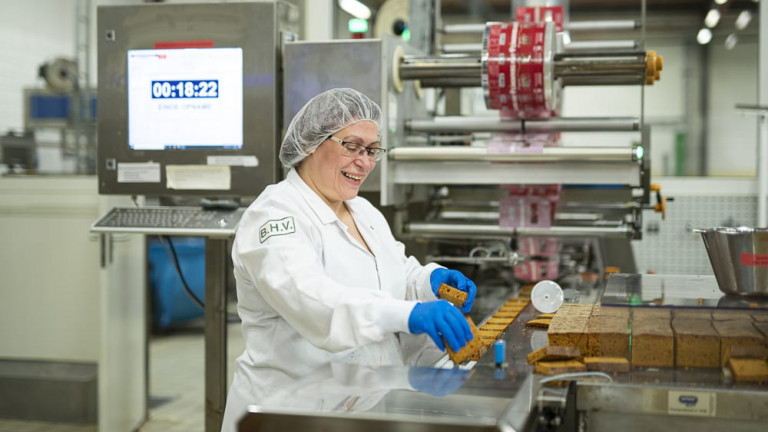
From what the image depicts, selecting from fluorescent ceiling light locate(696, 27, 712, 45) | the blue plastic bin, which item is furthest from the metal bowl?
fluorescent ceiling light locate(696, 27, 712, 45)

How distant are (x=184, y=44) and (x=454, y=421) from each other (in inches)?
89.6

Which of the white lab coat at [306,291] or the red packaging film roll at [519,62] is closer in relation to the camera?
the white lab coat at [306,291]

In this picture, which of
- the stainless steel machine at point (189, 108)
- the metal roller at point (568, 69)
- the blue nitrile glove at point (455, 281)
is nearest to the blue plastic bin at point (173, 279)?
the stainless steel machine at point (189, 108)

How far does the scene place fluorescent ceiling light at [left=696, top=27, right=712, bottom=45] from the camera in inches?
356

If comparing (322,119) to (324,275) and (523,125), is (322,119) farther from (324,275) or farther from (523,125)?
(523,125)

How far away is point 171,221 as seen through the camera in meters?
3.11

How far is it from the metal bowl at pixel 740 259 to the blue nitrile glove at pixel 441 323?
67 cm

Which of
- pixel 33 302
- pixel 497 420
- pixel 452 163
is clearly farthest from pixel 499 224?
pixel 33 302

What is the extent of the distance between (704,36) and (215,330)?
7.66 m

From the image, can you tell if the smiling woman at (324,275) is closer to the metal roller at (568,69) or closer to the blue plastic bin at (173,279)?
the metal roller at (568,69)

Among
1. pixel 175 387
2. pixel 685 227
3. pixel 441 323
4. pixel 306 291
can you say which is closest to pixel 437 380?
pixel 441 323

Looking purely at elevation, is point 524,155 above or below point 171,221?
above

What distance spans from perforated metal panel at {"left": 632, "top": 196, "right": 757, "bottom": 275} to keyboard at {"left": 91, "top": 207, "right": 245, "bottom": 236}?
2.92m

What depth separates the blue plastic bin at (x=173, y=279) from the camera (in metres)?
6.21
